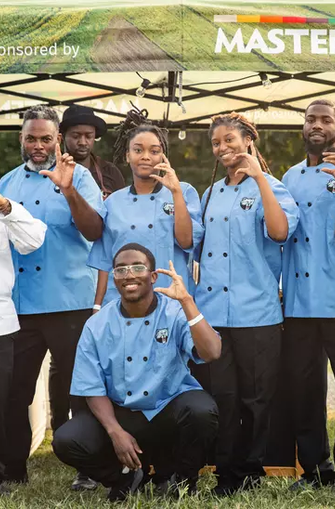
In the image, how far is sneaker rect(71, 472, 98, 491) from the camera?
4480 millimetres

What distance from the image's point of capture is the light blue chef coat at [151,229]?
4.30 m

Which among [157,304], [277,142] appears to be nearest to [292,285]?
[157,304]

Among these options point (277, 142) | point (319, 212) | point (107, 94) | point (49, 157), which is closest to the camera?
point (319, 212)

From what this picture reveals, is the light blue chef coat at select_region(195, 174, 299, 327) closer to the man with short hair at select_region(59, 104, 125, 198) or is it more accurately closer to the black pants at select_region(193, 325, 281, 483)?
the black pants at select_region(193, 325, 281, 483)

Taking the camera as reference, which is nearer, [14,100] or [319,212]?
[319,212]

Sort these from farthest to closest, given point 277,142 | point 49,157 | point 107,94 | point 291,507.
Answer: point 277,142 < point 107,94 < point 49,157 < point 291,507

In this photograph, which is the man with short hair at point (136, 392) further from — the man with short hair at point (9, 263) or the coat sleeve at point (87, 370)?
the man with short hair at point (9, 263)

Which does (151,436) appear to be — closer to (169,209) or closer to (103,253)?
(103,253)

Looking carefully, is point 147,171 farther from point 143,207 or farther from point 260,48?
point 260,48

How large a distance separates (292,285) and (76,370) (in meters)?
1.09

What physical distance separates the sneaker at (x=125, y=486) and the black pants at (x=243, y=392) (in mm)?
397

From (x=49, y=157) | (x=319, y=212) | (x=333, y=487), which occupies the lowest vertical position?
(x=333, y=487)

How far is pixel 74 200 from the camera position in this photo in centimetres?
430

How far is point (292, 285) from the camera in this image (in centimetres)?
428
